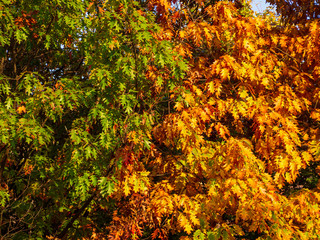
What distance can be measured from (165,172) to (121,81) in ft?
6.66

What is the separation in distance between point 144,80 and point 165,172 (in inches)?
70.3

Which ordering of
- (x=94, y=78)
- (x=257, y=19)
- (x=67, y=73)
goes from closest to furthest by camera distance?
(x=94, y=78)
(x=257, y=19)
(x=67, y=73)

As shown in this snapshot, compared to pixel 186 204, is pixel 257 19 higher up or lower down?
higher up

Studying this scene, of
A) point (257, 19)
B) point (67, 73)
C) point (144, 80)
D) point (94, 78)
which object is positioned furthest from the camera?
point (67, 73)

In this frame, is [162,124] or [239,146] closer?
[239,146]

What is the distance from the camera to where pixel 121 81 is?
5.16 m

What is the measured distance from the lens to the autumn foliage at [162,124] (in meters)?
4.84

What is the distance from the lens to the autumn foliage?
4840 millimetres

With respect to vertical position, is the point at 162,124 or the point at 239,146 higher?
the point at 162,124

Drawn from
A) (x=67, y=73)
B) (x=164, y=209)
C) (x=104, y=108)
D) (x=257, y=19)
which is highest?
(x=257, y=19)

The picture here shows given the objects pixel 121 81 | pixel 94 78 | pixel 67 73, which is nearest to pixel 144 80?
pixel 121 81

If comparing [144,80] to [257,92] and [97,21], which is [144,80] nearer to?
[97,21]

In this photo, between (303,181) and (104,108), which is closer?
(104,108)

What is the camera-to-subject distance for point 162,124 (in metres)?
5.48
